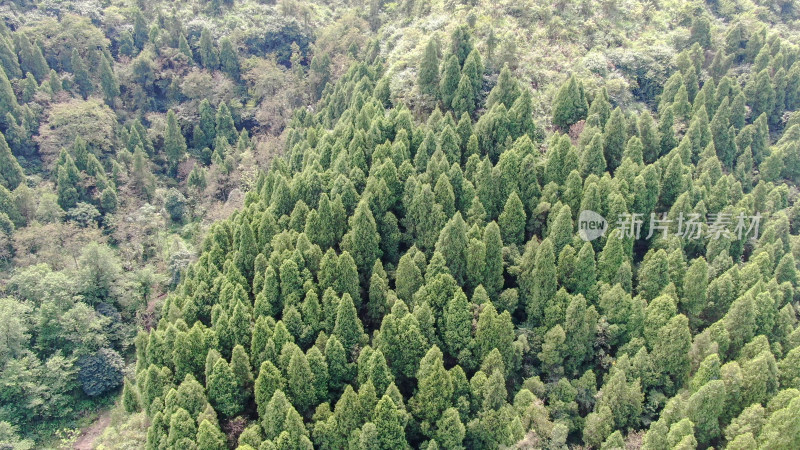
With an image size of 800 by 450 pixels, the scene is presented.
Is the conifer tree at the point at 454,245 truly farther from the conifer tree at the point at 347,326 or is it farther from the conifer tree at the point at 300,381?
the conifer tree at the point at 300,381

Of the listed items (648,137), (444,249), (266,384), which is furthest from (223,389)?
(648,137)

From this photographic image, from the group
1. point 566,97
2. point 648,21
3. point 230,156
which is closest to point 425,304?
point 566,97

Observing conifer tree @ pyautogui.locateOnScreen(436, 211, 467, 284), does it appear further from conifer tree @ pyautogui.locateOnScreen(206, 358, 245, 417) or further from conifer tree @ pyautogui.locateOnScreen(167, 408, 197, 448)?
conifer tree @ pyautogui.locateOnScreen(167, 408, 197, 448)

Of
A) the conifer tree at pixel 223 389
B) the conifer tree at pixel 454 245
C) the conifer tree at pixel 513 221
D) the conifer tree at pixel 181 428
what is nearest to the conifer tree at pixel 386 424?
the conifer tree at pixel 223 389

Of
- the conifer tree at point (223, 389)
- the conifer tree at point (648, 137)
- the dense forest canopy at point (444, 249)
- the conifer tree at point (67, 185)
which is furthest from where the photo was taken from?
the conifer tree at point (67, 185)

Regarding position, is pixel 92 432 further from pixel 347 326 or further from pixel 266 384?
pixel 347 326

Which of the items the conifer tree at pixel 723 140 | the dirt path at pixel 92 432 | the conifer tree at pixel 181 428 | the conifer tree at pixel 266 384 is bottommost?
the dirt path at pixel 92 432
